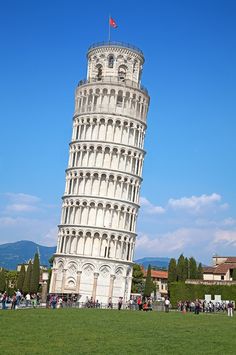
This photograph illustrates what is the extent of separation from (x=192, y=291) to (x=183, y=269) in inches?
653

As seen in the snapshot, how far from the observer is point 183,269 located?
94812 mm

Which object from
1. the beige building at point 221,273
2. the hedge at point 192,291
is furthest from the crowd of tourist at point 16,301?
the beige building at point 221,273

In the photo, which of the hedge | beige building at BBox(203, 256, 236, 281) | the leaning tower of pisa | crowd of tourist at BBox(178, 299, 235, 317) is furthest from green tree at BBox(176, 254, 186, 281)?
crowd of tourist at BBox(178, 299, 235, 317)

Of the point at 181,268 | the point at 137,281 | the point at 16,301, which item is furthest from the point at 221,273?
the point at 16,301

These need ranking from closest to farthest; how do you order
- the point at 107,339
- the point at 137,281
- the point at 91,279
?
the point at 107,339, the point at 91,279, the point at 137,281

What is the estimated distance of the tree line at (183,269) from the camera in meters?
92.8

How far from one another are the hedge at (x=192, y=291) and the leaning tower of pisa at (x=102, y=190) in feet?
27.8

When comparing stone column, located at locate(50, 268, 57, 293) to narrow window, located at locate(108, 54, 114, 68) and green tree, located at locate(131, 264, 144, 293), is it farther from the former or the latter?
narrow window, located at locate(108, 54, 114, 68)

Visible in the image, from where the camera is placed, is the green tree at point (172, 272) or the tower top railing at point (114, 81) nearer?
the tower top railing at point (114, 81)

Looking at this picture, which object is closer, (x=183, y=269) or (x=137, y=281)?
(x=183, y=269)

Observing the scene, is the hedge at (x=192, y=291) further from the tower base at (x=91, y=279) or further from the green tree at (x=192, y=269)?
the green tree at (x=192, y=269)

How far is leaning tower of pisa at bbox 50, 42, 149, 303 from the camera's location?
82125 millimetres

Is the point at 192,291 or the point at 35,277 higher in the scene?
the point at 35,277

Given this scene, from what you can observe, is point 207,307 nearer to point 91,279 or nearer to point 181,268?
point 91,279
